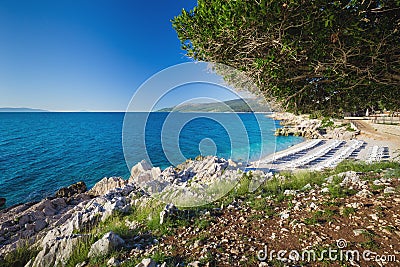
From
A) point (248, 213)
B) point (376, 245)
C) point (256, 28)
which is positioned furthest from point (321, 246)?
point (256, 28)

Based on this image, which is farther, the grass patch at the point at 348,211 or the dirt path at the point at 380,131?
the dirt path at the point at 380,131

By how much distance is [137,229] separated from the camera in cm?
496

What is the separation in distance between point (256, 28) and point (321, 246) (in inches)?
155

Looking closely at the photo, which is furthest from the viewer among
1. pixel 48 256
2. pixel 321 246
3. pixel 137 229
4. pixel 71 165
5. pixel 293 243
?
pixel 71 165

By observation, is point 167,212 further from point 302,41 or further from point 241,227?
point 302,41

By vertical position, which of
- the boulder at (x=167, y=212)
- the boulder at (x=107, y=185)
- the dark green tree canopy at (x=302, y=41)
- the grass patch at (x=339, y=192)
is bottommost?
the boulder at (x=107, y=185)

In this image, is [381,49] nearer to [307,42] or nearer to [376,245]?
[307,42]

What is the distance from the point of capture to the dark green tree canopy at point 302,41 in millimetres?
2855

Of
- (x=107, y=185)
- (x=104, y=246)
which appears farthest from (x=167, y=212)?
(x=107, y=185)

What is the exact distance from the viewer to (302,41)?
3254mm

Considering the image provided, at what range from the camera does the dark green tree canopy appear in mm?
2855

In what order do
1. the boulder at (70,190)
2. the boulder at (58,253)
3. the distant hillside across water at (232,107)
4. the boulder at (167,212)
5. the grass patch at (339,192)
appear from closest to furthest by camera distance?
the boulder at (58,253) < the boulder at (167,212) < the grass patch at (339,192) < the distant hillside across water at (232,107) < the boulder at (70,190)

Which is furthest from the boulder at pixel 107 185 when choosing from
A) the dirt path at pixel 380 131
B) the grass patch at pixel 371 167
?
the dirt path at pixel 380 131

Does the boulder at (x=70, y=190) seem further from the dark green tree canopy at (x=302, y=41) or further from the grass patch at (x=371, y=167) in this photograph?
the grass patch at (x=371, y=167)
